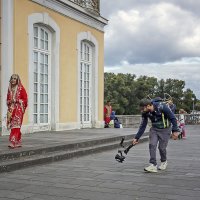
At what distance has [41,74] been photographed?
15953 millimetres

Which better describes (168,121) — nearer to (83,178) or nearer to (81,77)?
(83,178)

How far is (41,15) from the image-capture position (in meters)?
15.4

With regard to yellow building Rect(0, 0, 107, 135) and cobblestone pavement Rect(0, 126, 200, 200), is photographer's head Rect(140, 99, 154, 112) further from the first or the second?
yellow building Rect(0, 0, 107, 135)

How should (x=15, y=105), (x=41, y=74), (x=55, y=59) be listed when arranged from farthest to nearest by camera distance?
1. (x=55, y=59)
2. (x=41, y=74)
3. (x=15, y=105)

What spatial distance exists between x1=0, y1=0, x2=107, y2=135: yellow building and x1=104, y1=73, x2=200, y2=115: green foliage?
33.8m

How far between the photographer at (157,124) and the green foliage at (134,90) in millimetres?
44378

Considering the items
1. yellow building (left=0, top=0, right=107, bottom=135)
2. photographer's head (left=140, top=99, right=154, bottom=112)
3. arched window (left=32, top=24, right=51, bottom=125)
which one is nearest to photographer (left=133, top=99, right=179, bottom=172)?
photographer's head (left=140, top=99, right=154, bottom=112)

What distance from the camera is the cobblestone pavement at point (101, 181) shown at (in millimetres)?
6688

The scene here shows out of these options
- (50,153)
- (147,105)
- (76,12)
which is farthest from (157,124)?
(76,12)

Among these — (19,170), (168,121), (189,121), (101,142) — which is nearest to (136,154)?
→ (101,142)

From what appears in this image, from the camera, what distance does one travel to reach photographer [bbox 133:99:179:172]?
880 cm

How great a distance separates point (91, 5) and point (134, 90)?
43.5 meters

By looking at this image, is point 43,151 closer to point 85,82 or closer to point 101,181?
point 101,181

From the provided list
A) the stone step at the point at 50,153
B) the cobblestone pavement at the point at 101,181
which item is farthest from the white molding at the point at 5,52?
the cobblestone pavement at the point at 101,181
